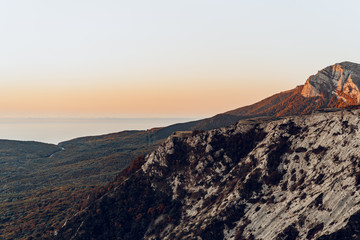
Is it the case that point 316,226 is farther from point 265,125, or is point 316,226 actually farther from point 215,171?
point 265,125

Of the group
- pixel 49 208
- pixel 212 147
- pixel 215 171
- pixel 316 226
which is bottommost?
pixel 49 208

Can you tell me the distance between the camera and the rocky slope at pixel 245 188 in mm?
47125

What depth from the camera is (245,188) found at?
61656 millimetres

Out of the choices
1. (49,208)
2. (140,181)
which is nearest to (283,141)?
(140,181)

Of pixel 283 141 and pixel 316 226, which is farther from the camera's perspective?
pixel 283 141

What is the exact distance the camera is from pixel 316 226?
44844mm

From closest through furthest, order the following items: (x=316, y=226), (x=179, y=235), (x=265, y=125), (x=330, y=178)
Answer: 1. (x=316, y=226)
2. (x=330, y=178)
3. (x=179, y=235)
4. (x=265, y=125)

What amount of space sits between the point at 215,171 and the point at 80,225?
1646 inches

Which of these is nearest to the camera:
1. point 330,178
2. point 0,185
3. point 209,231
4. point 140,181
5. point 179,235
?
point 330,178

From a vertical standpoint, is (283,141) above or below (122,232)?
above

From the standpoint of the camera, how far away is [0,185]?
19962cm

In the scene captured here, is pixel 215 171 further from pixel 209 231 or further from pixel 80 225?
pixel 80 225

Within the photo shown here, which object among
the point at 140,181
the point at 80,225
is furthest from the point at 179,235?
the point at 80,225

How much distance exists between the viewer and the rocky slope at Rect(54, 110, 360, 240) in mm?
47125
